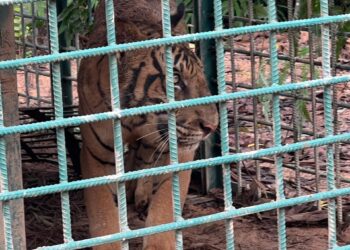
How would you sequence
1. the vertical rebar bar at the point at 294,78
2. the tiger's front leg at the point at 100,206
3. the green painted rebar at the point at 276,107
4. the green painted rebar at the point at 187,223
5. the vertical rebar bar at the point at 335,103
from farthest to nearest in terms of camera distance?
1. the vertical rebar bar at the point at 294,78
2. the vertical rebar bar at the point at 335,103
3. the tiger's front leg at the point at 100,206
4. the green painted rebar at the point at 276,107
5. the green painted rebar at the point at 187,223

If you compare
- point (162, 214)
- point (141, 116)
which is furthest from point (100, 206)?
point (141, 116)

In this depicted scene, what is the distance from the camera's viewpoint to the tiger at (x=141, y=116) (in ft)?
13.9

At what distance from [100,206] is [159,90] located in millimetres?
593

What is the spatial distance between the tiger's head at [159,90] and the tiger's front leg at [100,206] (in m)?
0.24

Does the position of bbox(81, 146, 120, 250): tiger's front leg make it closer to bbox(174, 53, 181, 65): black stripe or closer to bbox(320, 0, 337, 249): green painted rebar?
bbox(174, 53, 181, 65): black stripe

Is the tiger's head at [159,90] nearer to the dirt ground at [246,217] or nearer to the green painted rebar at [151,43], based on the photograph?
the dirt ground at [246,217]

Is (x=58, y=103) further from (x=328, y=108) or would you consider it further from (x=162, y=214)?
(x=162, y=214)

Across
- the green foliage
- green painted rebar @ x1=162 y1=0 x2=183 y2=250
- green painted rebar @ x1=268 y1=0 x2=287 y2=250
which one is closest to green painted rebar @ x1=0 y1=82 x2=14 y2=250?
green painted rebar @ x1=162 y1=0 x2=183 y2=250

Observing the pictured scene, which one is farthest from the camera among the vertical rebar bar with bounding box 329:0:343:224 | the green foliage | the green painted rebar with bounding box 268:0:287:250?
the green foliage

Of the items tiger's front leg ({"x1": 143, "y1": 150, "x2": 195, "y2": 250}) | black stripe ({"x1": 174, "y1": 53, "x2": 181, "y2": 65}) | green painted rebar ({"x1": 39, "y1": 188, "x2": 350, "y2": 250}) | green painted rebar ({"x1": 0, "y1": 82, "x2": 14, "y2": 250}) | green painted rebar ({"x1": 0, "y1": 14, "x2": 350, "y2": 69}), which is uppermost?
green painted rebar ({"x1": 0, "y1": 14, "x2": 350, "y2": 69})

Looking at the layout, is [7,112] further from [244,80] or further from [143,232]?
[244,80]

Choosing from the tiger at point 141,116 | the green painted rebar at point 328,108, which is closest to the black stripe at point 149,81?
the tiger at point 141,116

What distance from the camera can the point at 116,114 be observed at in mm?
2619

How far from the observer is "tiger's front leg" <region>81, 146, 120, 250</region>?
4414 mm
